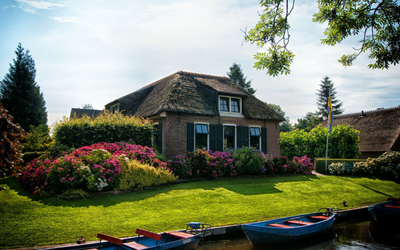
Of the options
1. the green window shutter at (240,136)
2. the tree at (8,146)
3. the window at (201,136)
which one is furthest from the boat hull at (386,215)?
the tree at (8,146)

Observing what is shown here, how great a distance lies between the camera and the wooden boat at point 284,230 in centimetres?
607

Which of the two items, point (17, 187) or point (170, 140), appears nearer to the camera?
point (17, 187)

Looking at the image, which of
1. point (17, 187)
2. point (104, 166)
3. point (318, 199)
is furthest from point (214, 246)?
point (17, 187)

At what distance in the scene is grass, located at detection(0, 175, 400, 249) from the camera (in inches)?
230

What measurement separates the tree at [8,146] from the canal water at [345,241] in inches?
225

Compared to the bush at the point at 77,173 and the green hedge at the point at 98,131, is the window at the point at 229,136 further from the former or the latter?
the bush at the point at 77,173

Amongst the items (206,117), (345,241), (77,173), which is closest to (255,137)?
(206,117)

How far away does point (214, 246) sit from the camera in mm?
6098

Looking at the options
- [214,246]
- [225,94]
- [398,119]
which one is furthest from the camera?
[398,119]

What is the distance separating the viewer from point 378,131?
24531 millimetres

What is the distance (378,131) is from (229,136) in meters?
17.1

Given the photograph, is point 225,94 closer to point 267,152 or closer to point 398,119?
point 267,152

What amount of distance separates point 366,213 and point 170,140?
34.0 ft

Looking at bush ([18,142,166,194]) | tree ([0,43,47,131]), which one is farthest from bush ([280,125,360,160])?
tree ([0,43,47,131])
